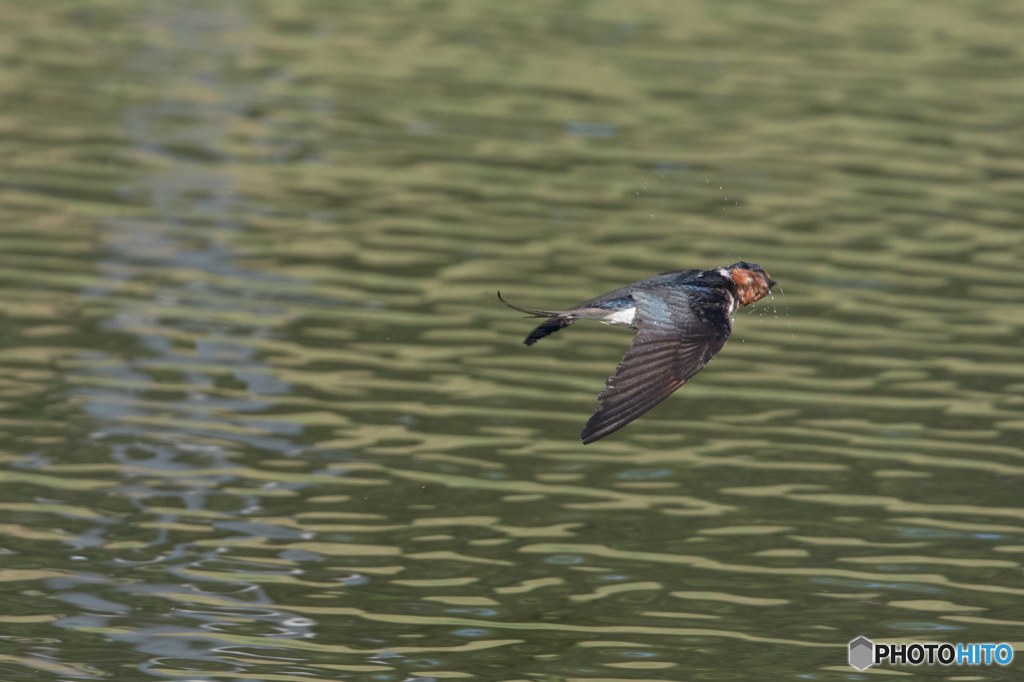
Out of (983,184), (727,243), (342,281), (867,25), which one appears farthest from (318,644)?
(867,25)

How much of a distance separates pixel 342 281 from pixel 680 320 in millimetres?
5733

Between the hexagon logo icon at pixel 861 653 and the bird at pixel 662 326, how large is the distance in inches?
67.6

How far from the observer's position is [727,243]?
44.2ft

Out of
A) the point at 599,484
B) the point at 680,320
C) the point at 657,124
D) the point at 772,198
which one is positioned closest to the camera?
the point at 680,320

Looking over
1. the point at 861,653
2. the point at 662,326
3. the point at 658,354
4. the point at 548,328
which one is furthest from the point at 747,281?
the point at 861,653

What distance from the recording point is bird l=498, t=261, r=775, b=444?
625cm

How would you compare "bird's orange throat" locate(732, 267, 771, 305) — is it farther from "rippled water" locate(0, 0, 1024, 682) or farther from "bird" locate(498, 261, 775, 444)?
"rippled water" locate(0, 0, 1024, 682)

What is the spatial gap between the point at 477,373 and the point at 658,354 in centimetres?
391

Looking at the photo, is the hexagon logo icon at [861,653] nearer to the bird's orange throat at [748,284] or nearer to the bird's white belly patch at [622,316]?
the bird's orange throat at [748,284]

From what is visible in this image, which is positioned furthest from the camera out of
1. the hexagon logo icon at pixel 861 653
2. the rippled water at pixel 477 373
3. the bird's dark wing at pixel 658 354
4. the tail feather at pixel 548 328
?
the rippled water at pixel 477 373

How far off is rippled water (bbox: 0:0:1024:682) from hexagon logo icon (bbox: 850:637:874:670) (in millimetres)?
87

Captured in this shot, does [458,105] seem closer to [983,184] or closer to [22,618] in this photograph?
[983,184]

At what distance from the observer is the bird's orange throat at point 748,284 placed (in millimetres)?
7223

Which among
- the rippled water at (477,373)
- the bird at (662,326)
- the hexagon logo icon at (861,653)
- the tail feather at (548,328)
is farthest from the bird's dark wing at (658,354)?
the hexagon logo icon at (861,653)
